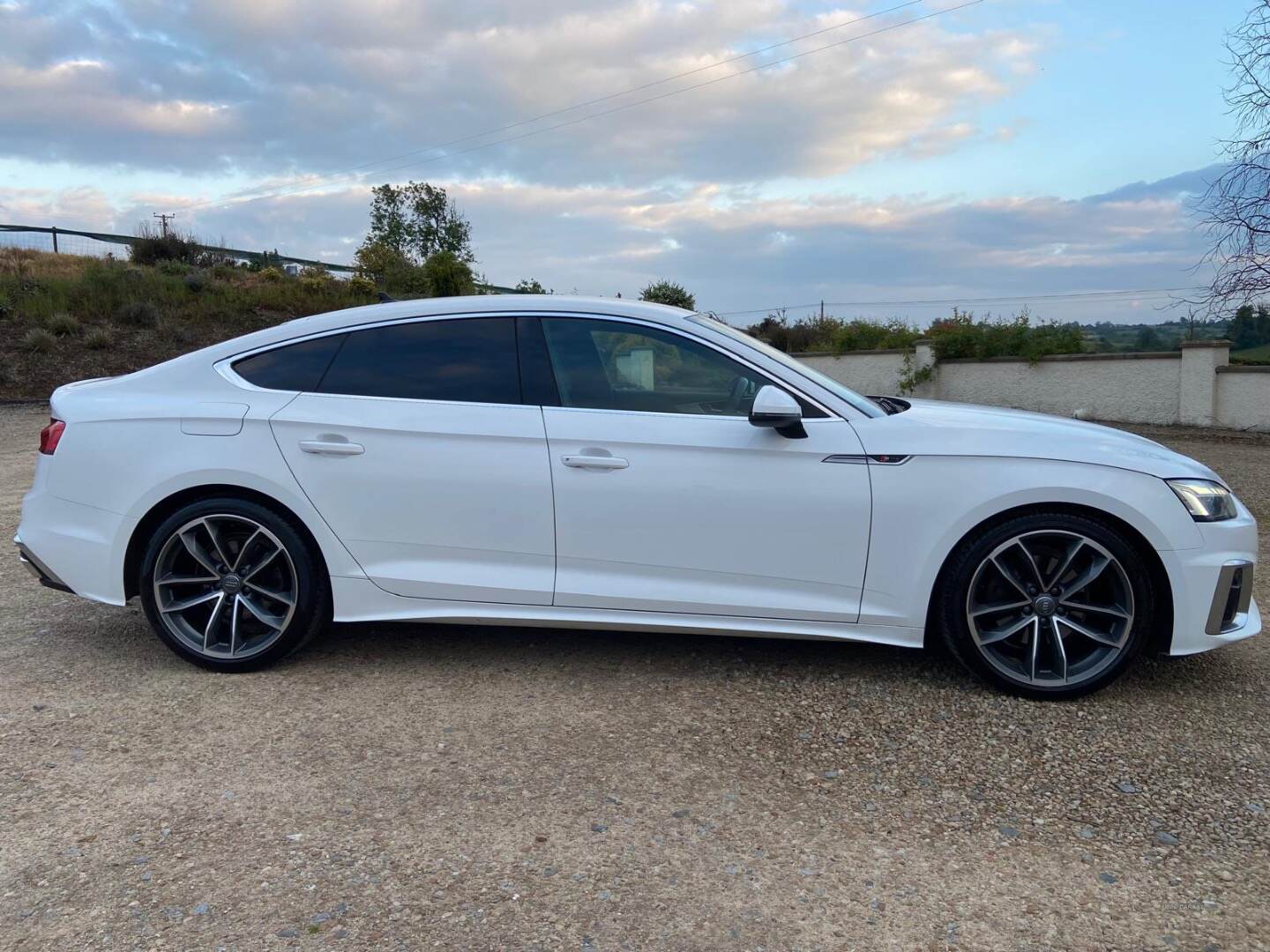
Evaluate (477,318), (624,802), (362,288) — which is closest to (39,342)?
(362,288)

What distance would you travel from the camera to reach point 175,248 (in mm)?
26609

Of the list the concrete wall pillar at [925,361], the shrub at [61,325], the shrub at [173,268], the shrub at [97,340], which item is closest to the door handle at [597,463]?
the concrete wall pillar at [925,361]

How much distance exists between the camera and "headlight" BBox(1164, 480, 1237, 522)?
3.38 meters

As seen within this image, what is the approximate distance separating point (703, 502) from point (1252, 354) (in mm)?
14236

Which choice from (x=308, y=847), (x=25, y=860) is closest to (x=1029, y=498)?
(x=308, y=847)

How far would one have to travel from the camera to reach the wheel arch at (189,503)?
3748mm

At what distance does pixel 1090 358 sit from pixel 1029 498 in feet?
47.5

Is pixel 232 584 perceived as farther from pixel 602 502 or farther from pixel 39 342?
pixel 39 342

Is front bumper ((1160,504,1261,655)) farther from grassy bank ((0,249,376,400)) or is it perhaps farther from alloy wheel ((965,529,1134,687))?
grassy bank ((0,249,376,400))

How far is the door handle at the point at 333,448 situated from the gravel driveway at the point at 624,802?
969mm

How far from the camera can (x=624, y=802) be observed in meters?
2.78

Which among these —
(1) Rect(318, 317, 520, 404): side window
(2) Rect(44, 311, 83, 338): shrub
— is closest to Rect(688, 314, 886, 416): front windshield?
(1) Rect(318, 317, 520, 404): side window

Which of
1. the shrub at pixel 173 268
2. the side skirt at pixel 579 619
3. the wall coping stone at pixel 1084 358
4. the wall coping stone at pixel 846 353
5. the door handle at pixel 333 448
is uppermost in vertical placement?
the shrub at pixel 173 268

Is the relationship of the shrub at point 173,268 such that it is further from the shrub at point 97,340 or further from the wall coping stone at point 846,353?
the wall coping stone at point 846,353
